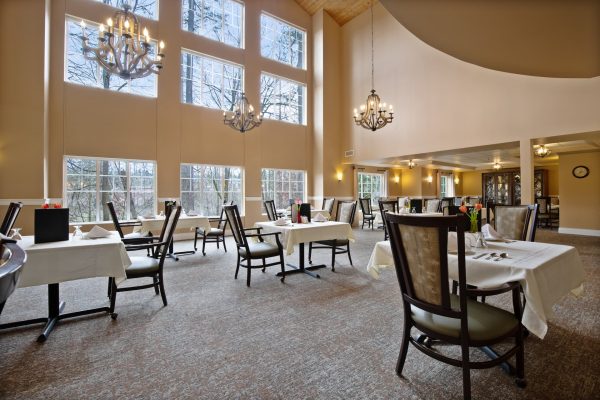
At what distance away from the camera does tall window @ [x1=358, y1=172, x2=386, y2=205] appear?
11234mm

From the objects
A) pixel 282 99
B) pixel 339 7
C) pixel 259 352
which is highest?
pixel 339 7

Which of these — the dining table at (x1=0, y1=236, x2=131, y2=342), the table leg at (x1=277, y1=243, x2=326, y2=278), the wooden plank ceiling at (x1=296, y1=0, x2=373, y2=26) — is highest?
the wooden plank ceiling at (x1=296, y1=0, x2=373, y2=26)

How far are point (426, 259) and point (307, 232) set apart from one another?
2.36 m

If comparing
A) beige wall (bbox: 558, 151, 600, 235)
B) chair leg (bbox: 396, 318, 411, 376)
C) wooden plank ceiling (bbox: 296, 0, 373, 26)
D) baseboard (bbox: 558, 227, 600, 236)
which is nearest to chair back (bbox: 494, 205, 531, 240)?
chair leg (bbox: 396, 318, 411, 376)

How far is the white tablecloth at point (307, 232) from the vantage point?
3633 millimetres

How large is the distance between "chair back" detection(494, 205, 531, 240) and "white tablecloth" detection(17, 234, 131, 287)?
3.56m

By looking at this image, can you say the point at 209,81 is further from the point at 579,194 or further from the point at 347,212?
the point at 579,194

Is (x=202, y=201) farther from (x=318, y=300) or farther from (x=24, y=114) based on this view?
(x=318, y=300)

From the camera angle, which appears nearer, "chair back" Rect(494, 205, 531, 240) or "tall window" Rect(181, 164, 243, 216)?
"chair back" Rect(494, 205, 531, 240)

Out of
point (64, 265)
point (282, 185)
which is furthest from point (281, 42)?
point (64, 265)

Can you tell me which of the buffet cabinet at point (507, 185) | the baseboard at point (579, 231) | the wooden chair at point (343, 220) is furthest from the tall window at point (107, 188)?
the buffet cabinet at point (507, 185)

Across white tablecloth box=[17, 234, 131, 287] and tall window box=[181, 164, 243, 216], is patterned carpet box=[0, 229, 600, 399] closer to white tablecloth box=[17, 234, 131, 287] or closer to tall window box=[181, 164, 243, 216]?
white tablecloth box=[17, 234, 131, 287]

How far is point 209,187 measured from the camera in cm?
796

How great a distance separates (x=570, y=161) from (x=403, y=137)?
16.6 feet
